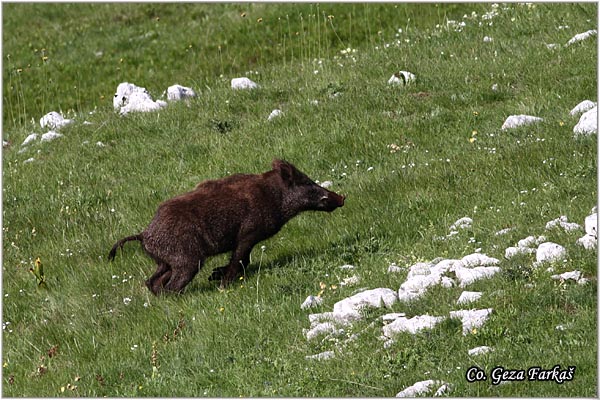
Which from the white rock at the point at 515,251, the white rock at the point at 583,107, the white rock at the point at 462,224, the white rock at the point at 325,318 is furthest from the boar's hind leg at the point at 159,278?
the white rock at the point at 583,107

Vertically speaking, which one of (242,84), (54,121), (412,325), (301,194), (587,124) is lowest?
(412,325)

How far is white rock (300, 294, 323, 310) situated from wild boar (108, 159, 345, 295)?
1.55 meters

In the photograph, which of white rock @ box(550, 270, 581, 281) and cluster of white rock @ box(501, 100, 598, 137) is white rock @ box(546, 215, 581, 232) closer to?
white rock @ box(550, 270, 581, 281)

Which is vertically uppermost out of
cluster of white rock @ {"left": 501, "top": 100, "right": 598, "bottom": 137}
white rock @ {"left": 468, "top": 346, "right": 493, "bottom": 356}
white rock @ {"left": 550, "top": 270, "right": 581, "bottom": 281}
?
cluster of white rock @ {"left": 501, "top": 100, "right": 598, "bottom": 137}

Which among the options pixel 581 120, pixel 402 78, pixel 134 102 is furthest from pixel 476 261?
pixel 134 102

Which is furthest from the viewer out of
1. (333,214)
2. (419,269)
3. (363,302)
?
(333,214)

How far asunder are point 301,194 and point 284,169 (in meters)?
0.37

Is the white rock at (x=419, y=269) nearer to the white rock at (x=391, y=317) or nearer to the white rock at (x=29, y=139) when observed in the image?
the white rock at (x=391, y=317)

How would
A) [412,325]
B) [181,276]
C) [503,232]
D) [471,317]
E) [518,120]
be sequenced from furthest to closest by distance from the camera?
[518,120]
[181,276]
[503,232]
[412,325]
[471,317]

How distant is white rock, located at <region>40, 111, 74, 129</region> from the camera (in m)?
19.1

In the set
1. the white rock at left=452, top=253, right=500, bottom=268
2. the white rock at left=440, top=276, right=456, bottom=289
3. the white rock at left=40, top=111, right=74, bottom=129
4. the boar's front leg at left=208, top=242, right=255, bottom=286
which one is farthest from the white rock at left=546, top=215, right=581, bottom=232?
the white rock at left=40, top=111, right=74, bottom=129

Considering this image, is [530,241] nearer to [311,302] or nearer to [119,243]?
[311,302]

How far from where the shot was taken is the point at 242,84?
18.5 m

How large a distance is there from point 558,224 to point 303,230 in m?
3.45
